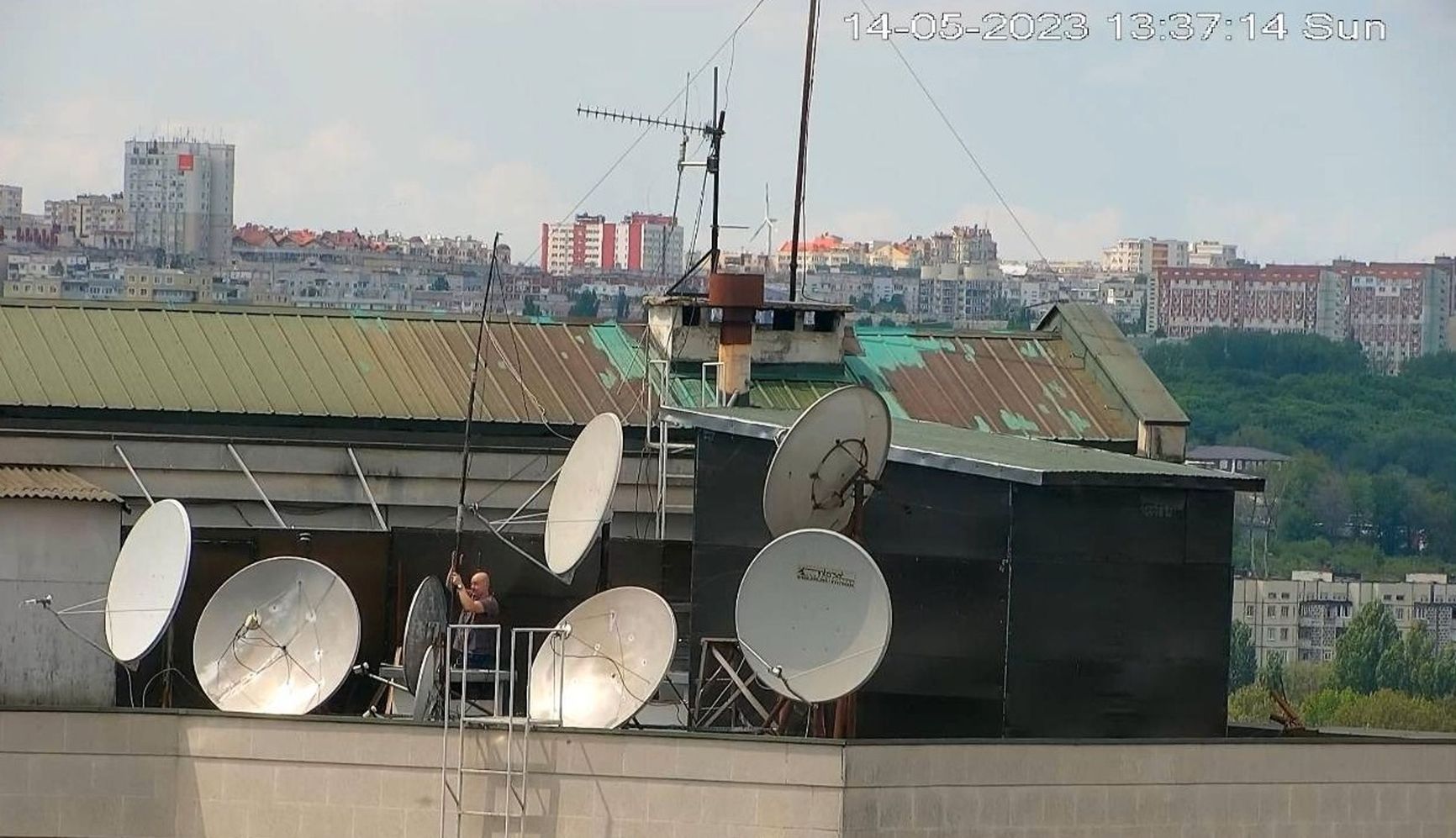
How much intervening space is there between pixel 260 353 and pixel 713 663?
10.7 m

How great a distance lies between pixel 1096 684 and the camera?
25750mm

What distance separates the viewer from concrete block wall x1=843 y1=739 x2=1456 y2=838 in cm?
2425

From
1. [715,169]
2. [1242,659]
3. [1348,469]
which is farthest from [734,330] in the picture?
[1348,469]

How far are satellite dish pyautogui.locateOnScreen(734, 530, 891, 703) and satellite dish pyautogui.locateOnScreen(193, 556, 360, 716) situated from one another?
14.8 ft

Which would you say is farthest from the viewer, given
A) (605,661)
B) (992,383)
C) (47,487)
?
(992,383)

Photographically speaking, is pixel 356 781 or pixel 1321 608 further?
pixel 1321 608

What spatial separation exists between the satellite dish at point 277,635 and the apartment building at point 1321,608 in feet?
441

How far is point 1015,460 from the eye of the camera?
26.3 metres

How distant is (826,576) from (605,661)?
287 cm

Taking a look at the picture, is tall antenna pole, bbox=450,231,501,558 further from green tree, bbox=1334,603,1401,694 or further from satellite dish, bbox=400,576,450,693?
green tree, bbox=1334,603,1401,694

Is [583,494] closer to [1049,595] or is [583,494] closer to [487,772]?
[487,772]

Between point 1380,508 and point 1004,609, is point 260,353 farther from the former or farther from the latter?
point 1380,508

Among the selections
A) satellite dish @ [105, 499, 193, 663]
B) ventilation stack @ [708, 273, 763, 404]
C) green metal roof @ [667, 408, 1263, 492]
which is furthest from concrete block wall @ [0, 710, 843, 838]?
ventilation stack @ [708, 273, 763, 404]

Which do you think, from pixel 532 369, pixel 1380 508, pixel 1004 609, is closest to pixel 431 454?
pixel 532 369
